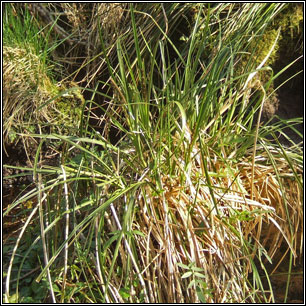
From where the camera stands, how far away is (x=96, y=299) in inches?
63.1

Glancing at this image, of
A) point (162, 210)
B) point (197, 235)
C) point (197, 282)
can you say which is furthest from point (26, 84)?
point (197, 282)

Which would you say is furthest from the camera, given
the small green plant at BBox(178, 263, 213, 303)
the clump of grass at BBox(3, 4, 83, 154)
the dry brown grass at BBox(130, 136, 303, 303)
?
the clump of grass at BBox(3, 4, 83, 154)

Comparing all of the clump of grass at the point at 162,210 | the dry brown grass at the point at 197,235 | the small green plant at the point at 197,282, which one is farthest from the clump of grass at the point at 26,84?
the small green plant at the point at 197,282

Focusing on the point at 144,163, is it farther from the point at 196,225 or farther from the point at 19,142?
the point at 19,142

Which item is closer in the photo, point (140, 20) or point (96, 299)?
point (96, 299)

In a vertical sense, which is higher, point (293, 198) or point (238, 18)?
point (238, 18)

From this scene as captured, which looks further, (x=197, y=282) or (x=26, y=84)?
(x=26, y=84)

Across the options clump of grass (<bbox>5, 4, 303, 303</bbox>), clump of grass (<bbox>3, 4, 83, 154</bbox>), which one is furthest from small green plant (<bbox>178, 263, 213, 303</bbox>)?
clump of grass (<bbox>3, 4, 83, 154</bbox>)

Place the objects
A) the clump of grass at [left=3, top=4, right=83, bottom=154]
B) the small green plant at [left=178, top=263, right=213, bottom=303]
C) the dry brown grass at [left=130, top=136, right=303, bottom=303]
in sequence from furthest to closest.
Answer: the clump of grass at [left=3, top=4, right=83, bottom=154]
the dry brown grass at [left=130, top=136, right=303, bottom=303]
the small green plant at [left=178, top=263, right=213, bottom=303]

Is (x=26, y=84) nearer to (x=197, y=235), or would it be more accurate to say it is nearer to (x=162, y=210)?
(x=162, y=210)

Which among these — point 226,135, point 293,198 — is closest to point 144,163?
point 226,135

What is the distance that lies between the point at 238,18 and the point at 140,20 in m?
0.50

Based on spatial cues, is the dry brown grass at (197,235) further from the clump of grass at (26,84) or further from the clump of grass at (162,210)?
the clump of grass at (26,84)

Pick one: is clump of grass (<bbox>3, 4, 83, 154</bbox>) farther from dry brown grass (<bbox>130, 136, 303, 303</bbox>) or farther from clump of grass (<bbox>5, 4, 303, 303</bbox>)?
dry brown grass (<bbox>130, 136, 303, 303</bbox>)
